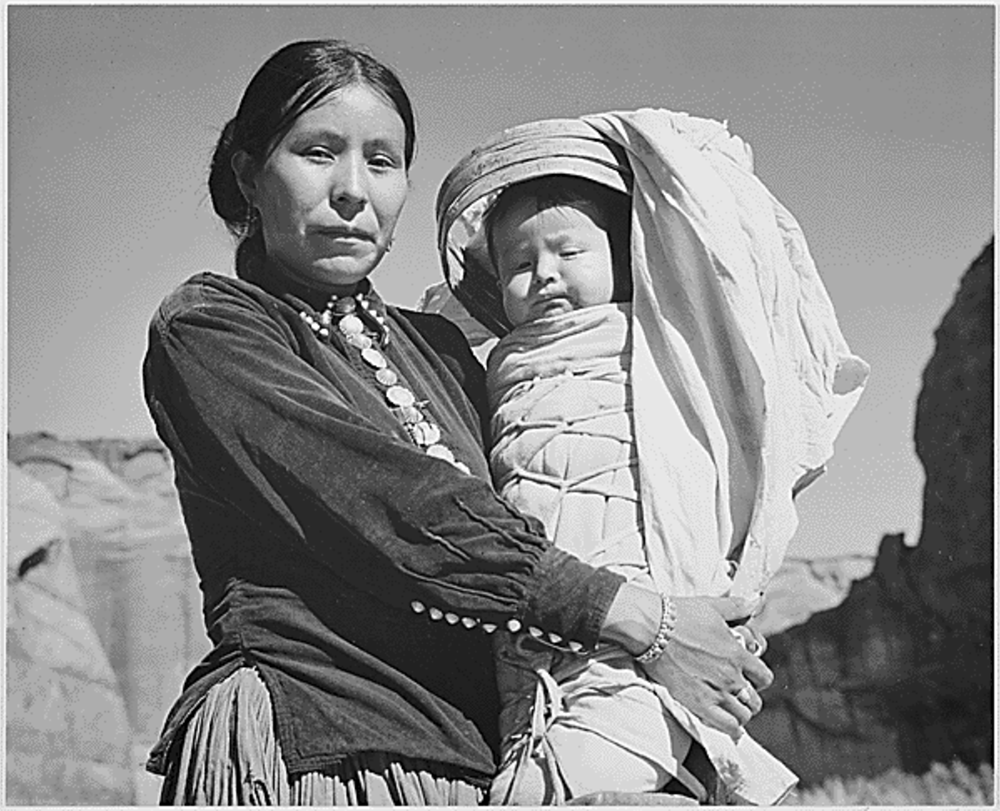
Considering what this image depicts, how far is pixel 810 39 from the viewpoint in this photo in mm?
3238

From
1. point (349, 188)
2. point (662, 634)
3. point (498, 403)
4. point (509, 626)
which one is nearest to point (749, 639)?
point (662, 634)

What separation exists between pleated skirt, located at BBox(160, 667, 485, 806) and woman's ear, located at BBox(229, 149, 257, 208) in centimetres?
61

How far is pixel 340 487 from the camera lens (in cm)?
281

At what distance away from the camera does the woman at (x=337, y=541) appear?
9.12 feet

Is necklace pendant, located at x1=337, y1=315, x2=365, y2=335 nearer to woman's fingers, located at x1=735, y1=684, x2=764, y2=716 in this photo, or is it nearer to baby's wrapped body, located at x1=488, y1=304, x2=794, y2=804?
baby's wrapped body, located at x1=488, y1=304, x2=794, y2=804

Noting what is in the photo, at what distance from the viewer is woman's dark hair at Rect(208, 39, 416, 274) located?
9.75ft

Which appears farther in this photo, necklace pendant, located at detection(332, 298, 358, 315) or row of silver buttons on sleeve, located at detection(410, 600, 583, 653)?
necklace pendant, located at detection(332, 298, 358, 315)

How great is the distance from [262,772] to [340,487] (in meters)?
0.34

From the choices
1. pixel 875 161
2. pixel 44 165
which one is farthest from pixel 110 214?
pixel 875 161

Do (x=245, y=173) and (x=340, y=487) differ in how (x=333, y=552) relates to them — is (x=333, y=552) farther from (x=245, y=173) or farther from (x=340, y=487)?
(x=245, y=173)

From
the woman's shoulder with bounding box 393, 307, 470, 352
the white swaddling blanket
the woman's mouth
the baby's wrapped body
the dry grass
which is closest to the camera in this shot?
the baby's wrapped body

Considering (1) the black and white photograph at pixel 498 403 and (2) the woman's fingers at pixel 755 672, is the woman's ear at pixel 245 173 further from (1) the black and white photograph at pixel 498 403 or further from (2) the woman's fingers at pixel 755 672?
(2) the woman's fingers at pixel 755 672

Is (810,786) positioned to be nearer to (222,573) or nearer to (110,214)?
(222,573)

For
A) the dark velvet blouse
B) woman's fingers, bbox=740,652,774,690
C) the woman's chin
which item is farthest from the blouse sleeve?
woman's fingers, bbox=740,652,774,690
